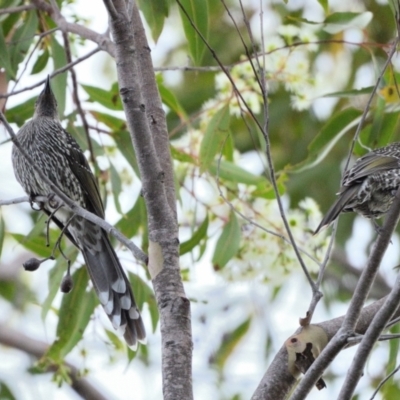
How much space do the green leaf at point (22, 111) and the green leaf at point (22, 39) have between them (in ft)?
1.81

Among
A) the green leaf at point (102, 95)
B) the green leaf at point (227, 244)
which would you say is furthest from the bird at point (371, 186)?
the green leaf at point (102, 95)

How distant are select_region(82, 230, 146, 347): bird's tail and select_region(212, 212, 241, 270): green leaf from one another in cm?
47

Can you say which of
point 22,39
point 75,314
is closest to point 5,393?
point 75,314

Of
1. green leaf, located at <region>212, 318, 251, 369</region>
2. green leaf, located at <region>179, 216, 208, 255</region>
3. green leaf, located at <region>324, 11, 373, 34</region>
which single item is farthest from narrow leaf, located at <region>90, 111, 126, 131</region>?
green leaf, located at <region>212, 318, 251, 369</region>

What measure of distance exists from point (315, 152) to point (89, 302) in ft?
4.39

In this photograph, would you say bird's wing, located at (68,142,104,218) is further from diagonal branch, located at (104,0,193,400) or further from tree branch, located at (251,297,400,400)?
tree branch, located at (251,297,400,400)

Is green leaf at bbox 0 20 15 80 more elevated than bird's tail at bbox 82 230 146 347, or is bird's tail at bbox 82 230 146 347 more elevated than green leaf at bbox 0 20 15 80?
green leaf at bbox 0 20 15 80

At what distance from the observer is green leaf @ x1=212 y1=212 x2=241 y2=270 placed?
4.21 metres

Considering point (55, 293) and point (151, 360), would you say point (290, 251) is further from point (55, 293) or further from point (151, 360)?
point (151, 360)

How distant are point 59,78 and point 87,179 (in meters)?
0.53

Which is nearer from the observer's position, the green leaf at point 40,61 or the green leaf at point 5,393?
the green leaf at point 40,61

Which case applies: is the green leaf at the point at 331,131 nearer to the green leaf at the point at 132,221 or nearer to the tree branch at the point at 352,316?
the green leaf at the point at 132,221

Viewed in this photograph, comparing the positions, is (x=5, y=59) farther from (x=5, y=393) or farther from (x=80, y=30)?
(x=5, y=393)

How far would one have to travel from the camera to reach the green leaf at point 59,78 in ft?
14.1
